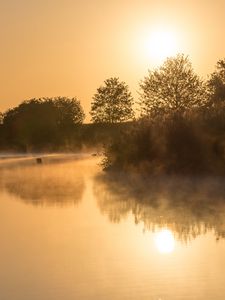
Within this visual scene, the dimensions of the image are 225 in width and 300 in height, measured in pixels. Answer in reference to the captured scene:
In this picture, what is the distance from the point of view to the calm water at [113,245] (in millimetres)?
9102

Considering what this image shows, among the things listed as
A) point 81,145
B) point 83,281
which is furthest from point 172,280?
point 81,145

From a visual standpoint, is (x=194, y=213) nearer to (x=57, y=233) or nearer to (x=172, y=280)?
(x=57, y=233)

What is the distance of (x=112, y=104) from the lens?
9650 cm

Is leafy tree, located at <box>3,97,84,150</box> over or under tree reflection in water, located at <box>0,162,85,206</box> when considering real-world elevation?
over

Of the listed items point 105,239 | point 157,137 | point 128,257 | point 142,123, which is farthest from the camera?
point 142,123

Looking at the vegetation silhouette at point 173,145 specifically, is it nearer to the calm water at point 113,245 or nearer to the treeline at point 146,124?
the treeline at point 146,124

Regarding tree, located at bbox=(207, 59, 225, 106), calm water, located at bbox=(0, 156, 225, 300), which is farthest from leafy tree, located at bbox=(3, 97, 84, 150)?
calm water, located at bbox=(0, 156, 225, 300)

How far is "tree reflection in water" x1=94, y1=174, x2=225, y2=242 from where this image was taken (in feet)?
47.4

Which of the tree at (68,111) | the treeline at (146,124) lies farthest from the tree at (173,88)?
the tree at (68,111)

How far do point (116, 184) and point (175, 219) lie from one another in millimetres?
10856

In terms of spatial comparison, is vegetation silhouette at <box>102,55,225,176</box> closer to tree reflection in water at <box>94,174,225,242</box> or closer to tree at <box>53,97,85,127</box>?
tree reflection in water at <box>94,174,225,242</box>

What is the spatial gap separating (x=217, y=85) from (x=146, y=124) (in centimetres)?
2542

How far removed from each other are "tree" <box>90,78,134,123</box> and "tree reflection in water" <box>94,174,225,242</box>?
6814 centimetres

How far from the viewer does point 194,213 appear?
16328 millimetres
